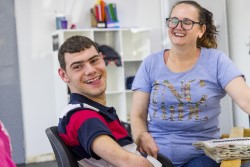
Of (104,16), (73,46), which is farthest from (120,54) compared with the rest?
(73,46)

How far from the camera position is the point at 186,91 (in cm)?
179

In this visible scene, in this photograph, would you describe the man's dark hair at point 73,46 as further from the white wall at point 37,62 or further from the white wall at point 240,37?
the white wall at point 240,37

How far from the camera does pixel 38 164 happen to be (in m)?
4.84

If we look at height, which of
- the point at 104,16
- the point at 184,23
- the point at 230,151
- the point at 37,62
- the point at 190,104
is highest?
the point at 104,16

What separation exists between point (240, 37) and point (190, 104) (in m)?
3.81

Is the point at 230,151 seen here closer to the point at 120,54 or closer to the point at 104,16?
the point at 120,54

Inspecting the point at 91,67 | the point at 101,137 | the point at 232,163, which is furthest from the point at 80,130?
the point at 232,163

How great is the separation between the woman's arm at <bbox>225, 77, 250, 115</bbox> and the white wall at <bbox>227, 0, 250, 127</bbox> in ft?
11.9

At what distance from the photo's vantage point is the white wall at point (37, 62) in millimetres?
4941

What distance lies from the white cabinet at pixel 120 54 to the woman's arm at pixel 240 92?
3186mm

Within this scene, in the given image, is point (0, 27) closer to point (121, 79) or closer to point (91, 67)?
point (121, 79)

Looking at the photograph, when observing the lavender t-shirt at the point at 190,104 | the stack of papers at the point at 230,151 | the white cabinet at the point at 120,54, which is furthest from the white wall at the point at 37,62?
the stack of papers at the point at 230,151

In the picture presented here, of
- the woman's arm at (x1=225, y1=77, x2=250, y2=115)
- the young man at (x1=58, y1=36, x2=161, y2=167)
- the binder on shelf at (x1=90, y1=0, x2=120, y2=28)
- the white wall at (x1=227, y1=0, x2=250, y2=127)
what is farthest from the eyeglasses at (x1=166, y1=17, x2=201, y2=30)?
the white wall at (x1=227, y1=0, x2=250, y2=127)

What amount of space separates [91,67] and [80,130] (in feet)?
0.85
